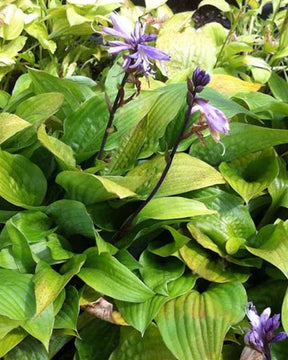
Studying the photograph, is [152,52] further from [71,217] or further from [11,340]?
[11,340]

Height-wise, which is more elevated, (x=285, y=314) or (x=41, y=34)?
(x=41, y=34)

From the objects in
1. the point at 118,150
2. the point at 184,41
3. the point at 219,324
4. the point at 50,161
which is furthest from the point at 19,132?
the point at 184,41

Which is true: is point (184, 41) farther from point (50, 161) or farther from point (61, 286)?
point (61, 286)

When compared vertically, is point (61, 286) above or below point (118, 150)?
below

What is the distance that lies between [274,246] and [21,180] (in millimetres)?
582

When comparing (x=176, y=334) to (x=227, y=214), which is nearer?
(x=176, y=334)

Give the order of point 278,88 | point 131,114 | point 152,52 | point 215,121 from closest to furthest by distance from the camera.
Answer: point 215,121, point 152,52, point 131,114, point 278,88

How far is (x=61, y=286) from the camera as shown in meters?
0.99

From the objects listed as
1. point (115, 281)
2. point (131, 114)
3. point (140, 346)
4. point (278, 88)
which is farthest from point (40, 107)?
point (278, 88)

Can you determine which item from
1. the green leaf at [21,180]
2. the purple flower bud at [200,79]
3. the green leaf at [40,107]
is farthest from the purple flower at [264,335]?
the green leaf at [40,107]

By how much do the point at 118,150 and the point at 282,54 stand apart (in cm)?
92

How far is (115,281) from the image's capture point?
105cm

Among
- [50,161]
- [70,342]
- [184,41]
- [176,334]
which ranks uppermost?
[184,41]

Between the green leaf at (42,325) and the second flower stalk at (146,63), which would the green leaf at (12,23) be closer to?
the second flower stalk at (146,63)
